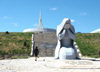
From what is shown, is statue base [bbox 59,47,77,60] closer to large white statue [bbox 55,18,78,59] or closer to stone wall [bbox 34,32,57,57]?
large white statue [bbox 55,18,78,59]

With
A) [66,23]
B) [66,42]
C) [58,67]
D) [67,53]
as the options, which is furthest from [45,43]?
[58,67]

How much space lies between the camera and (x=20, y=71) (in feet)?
32.2

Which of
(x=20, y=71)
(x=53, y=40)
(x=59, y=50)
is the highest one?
(x=53, y=40)

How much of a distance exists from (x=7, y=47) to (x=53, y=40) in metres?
8.58

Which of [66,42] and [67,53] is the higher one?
[66,42]

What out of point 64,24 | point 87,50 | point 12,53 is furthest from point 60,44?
point 87,50

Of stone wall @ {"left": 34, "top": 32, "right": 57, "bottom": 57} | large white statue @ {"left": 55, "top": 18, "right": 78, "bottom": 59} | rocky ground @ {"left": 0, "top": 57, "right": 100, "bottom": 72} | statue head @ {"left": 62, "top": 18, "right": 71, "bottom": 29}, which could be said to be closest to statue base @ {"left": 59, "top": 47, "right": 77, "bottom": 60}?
large white statue @ {"left": 55, "top": 18, "right": 78, "bottom": 59}

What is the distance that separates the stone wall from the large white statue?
389 inches

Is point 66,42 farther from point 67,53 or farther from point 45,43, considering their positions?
point 45,43

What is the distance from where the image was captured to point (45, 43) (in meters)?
29.7

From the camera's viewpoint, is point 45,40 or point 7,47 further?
point 45,40

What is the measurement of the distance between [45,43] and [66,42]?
13.3m

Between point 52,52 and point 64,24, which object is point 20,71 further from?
point 52,52

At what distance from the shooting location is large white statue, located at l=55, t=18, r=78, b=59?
15570mm
